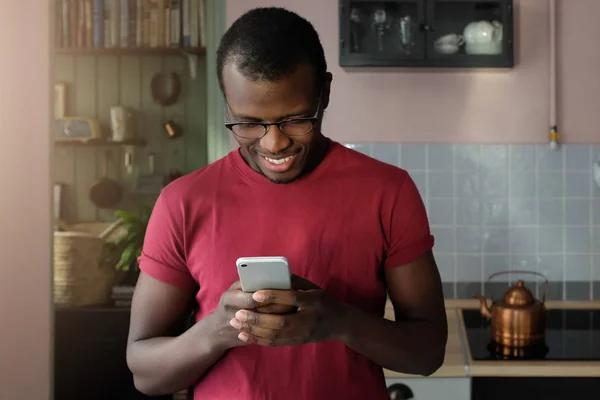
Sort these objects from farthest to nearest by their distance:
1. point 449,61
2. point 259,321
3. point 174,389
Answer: point 449,61 < point 174,389 < point 259,321

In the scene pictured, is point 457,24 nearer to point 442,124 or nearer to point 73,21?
point 442,124

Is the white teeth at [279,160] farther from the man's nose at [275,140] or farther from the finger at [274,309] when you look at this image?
the finger at [274,309]

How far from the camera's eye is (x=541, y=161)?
8.25 ft

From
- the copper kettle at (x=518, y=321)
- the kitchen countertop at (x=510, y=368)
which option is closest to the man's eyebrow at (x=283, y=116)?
the kitchen countertop at (x=510, y=368)

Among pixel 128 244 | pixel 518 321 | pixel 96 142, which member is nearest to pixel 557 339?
pixel 518 321

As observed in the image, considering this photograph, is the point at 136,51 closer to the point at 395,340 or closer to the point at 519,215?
the point at 519,215

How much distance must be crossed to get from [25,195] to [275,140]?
1.34 metres

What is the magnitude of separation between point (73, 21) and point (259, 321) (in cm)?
277

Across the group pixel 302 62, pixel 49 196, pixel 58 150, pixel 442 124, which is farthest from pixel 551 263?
pixel 58 150

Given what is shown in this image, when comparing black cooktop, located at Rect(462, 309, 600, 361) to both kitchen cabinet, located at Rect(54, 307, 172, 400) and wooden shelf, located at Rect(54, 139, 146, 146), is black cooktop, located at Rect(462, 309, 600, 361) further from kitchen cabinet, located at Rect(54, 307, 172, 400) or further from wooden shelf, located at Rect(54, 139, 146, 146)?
wooden shelf, located at Rect(54, 139, 146, 146)

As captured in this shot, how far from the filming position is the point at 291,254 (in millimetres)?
986

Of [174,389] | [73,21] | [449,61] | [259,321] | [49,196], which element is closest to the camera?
[259,321]

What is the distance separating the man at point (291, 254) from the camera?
0.94 metres

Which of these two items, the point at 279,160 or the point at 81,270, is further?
the point at 81,270
